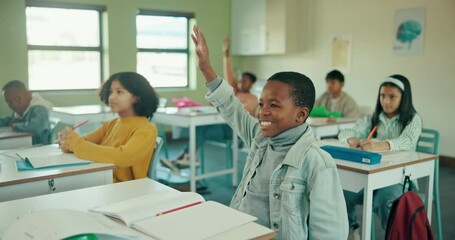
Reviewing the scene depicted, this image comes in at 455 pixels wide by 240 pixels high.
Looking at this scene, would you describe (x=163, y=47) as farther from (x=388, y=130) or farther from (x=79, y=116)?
(x=388, y=130)

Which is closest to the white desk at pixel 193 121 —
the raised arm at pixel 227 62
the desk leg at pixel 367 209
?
the raised arm at pixel 227 62

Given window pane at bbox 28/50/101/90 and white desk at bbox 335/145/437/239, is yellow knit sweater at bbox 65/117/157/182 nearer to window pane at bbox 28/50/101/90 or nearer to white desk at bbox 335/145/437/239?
white desk at bbox 335/145/437/239

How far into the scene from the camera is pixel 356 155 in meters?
2.23

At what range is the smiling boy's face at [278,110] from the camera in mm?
1447

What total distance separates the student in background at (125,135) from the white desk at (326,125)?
1786 mm

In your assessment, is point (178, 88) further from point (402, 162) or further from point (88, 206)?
point (88, 206)

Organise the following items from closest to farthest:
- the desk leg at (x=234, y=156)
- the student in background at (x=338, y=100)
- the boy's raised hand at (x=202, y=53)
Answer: the boy's raised hand at (x=202, y=53) → the desk leg at (x=234, y=156) → the student in background at (x=338, y=100)

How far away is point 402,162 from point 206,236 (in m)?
1.44

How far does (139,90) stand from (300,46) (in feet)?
14.9

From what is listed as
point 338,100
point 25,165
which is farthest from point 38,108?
point 338,100

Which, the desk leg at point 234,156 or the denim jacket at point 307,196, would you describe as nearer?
the denim jacket at point 307,196

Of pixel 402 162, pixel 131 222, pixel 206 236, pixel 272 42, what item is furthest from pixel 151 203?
pixel 272 42

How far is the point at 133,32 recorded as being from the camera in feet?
20.4

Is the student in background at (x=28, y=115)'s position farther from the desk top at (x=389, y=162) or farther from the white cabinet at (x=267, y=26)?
the white cabinet at (x=267, y=26)
